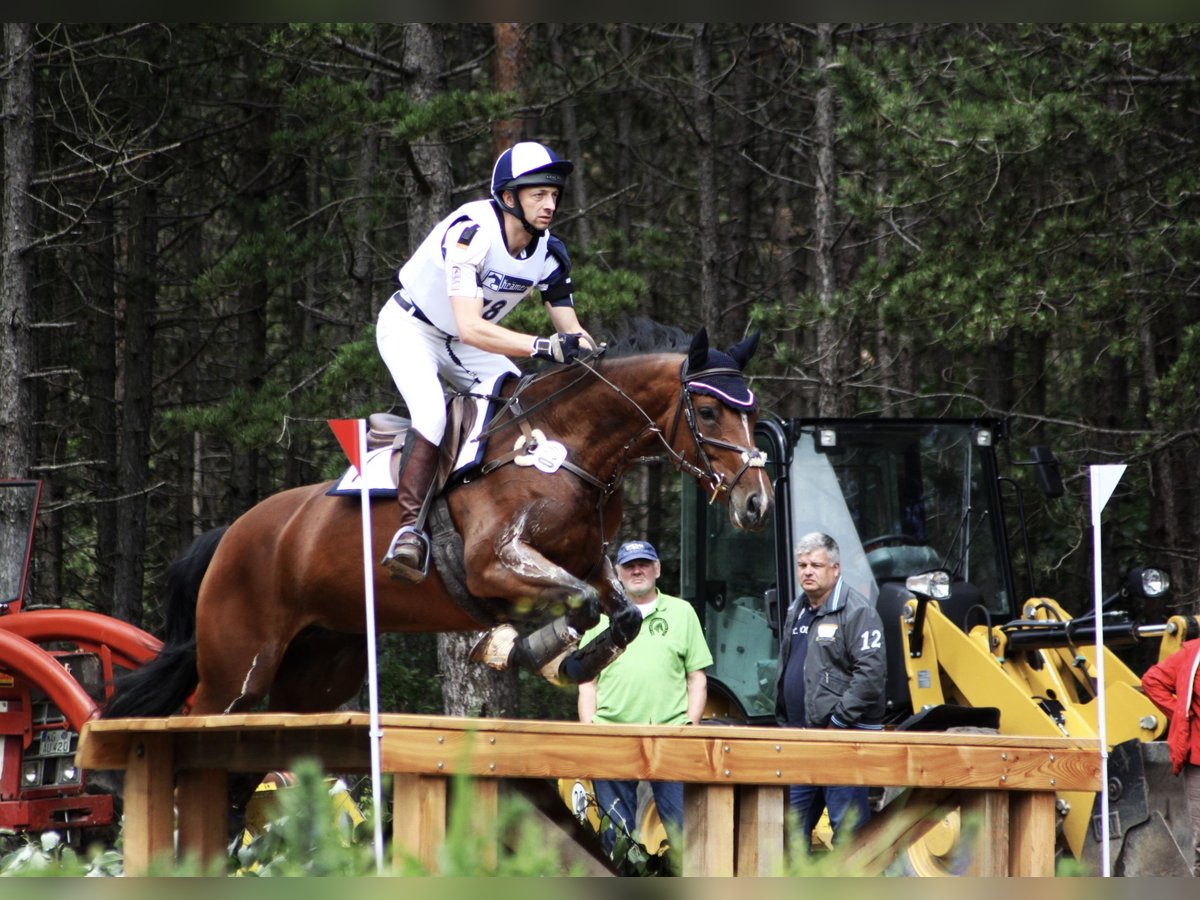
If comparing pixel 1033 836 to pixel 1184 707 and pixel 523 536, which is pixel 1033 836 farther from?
pixel 523 536

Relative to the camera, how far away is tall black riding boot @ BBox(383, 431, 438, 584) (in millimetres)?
5281

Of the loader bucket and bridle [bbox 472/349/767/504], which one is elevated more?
bridle [bbox 472/349/767/504]

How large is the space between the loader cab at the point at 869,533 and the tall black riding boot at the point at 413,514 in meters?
3.02

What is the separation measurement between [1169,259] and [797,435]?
16.9 ft

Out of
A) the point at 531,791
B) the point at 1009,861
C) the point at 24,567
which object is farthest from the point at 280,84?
the point at 1009,861

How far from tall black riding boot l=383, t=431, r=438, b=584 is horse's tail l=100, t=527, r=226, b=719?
1615mm

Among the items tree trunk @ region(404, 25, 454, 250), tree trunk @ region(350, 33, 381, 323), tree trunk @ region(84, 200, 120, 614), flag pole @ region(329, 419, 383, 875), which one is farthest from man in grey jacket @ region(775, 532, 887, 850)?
tree trunk @ region(84, 200, 120, 614)

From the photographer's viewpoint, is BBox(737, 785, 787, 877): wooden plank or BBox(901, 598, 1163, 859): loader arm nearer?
BBox(737, 785, 787, 877): wooden plank

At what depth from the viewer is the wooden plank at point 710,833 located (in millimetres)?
4410

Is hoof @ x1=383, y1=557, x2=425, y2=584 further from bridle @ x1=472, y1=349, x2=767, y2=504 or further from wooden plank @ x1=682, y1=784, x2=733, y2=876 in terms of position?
wooden plank @ x1=682, y1=784, x2=733, y2=876

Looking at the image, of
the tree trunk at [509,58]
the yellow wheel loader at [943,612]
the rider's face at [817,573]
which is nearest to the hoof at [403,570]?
the rider's face at [817,573]

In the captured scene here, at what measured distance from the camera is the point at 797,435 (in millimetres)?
8195

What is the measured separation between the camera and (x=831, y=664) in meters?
6.54

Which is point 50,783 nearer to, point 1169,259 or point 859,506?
point 859,506
